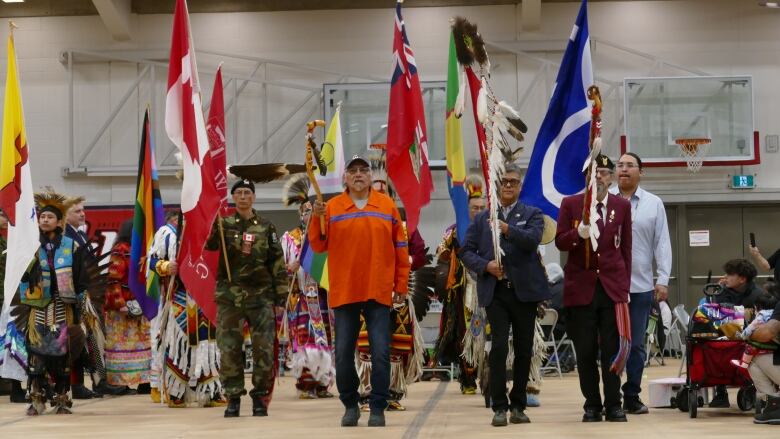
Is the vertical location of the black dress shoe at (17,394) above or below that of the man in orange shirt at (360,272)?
below

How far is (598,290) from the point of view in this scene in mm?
6340

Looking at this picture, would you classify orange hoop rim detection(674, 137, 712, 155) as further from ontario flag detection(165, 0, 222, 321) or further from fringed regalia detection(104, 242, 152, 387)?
ontario flag detection(165, 0, 222, 321)

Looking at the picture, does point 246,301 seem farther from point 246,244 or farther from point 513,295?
point 513,295

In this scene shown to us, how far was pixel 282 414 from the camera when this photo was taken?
290 inches

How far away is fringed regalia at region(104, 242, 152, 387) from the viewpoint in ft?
32.1

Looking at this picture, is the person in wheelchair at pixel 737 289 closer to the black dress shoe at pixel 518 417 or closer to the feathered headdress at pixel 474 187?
the black dress shoe at pixel 518 417

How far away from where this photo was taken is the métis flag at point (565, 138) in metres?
6.84

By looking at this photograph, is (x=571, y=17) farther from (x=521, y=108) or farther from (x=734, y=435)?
(x=734, y=435)

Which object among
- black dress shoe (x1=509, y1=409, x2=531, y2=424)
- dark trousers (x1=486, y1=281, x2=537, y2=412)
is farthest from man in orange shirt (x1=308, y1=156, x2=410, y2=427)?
black dress shoe (x1=509, y1=409, x2=531, y2=424)

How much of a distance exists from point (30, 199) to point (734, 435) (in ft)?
14.3

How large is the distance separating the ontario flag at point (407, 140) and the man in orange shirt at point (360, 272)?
102 cm

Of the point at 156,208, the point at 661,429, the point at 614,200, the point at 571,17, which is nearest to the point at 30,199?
the point at 156,208

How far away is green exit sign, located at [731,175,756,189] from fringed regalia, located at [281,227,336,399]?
9.04 m

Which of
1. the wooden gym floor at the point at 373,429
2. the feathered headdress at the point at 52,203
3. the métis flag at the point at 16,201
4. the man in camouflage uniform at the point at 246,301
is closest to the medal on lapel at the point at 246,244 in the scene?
the man in camouflage uniform at the point at 246,301
